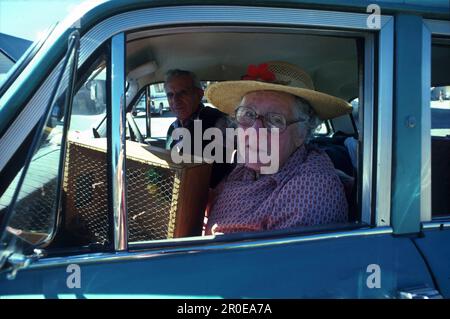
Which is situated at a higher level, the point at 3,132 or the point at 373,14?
the point at 373,14

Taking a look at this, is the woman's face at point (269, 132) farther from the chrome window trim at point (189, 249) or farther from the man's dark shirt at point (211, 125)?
the chrome window trim at point (189, 249)

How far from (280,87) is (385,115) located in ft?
1.72

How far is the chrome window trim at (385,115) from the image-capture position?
4.63 ft

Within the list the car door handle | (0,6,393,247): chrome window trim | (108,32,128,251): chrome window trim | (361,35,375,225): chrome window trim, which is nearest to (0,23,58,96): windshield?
(0,6,393,247): chrome window trim

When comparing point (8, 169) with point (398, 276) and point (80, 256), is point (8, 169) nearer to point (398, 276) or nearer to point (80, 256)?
point (80, 256)

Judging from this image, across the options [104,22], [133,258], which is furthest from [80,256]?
[104,22]

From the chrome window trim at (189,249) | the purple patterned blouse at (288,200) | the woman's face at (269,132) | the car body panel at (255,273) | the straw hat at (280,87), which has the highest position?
the straw hat at (280,87)

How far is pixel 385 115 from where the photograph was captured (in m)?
1.41

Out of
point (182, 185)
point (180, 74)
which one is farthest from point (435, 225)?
point (180, 74)

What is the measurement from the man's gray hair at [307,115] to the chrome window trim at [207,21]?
1.63 ft

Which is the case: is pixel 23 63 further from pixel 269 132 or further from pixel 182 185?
pixel 269 132

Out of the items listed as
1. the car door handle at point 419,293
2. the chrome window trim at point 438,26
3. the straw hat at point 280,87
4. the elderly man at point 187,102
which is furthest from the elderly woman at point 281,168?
the elderly man at point 187,102

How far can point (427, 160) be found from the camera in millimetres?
1456

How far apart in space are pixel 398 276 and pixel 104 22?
47.3 inches
